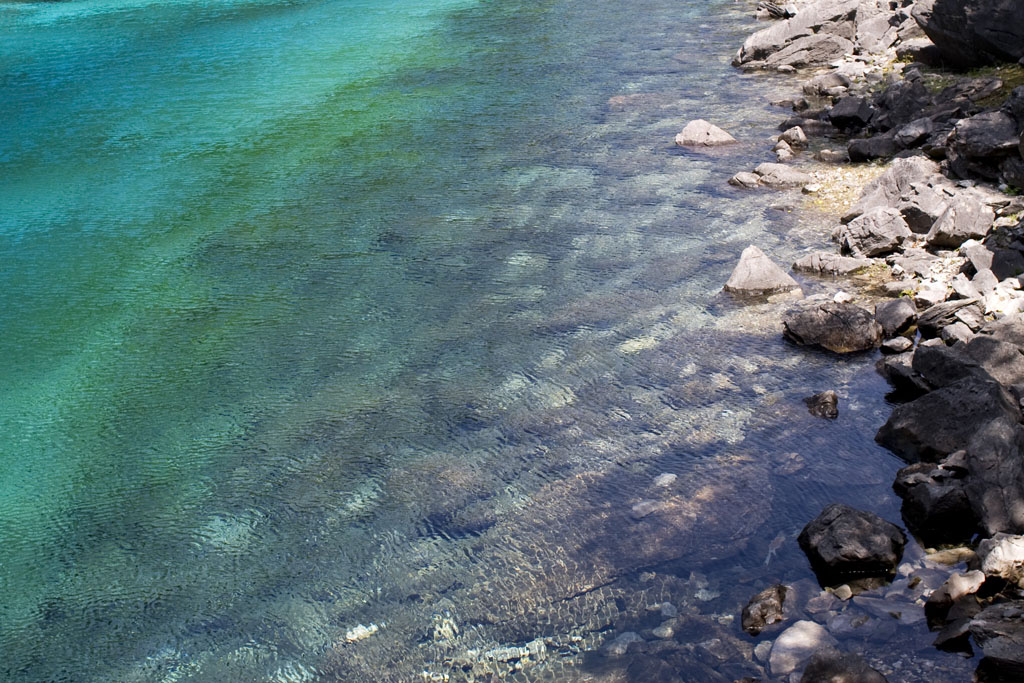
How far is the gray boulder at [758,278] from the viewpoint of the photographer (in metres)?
9.06

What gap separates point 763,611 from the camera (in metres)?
5.63

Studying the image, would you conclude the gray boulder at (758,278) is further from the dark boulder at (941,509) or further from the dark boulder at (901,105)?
the dark boulder at (901,105)

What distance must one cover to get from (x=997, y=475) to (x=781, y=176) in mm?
6216

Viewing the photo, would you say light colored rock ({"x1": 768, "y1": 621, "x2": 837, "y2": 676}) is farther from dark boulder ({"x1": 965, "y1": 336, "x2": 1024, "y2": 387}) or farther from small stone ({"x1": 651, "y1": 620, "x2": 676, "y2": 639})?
dark boulder ({"x1": 965, "y1": 336, "x2": 1024, "y2": 387})

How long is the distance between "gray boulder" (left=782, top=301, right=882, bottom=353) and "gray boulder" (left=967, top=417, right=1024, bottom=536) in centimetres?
187

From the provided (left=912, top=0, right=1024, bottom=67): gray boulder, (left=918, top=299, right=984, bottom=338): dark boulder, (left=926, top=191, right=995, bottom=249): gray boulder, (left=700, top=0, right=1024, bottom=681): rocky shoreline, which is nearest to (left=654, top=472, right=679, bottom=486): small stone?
(left=700, top=0, right=1024, bottom=681): rocky shoreline

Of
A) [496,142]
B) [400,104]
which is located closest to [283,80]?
[400,104]

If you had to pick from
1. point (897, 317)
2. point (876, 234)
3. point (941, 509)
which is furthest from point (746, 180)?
point (941, 509)

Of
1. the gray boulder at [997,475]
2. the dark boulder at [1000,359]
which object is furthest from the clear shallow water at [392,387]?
the dark boulder at [1000,359]

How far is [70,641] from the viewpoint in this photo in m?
6.28

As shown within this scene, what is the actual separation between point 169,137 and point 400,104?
3735mm

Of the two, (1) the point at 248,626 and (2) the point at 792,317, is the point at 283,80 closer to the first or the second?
(2) the point at 792,317

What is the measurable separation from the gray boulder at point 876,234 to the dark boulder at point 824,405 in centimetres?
247

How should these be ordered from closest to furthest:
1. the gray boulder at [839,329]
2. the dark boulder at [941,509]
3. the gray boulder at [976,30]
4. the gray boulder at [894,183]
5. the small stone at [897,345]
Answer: the dark boulder at [941,509] < the small stone at [897,345] < the gray boulder at [839,329] < the gray boulder at [894,183] < the gray boulder at [976,30]
